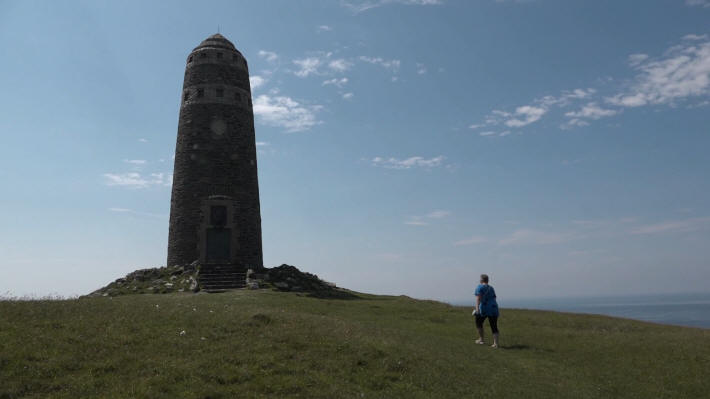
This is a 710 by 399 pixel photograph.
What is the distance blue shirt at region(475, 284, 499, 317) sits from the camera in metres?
19.7

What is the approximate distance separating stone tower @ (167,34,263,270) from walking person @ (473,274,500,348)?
69.2ft

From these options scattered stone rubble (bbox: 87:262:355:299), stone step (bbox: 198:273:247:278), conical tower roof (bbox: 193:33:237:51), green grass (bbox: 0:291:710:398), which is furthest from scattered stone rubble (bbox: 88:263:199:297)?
conical tower roof (bbox: 193:33:237:51)

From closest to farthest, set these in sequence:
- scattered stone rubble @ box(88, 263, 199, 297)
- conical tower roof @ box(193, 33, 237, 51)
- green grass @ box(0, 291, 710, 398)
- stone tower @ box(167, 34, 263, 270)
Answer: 1. green grass @ box(0, 291, 710, 398)
2. scattered stone rubble @ box(88, 263, 199, 297)
3. stone tower @ box(167, 34, 263, 270)
4. conical tower roof @ box(193, 33, 237, 51)

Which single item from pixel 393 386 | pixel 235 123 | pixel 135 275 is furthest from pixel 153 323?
pixel 235 123

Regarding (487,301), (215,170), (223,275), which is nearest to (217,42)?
(215,170)

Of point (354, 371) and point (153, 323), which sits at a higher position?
point (153, 323)

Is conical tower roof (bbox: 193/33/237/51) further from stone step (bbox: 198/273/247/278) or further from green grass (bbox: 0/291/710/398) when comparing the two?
green grass (bbox: 0/291/710/398)

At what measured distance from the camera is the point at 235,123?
39.8 metres

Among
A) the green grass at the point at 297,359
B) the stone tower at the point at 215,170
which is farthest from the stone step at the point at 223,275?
the green grass at the point at 297,359

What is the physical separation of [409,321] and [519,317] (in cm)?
732

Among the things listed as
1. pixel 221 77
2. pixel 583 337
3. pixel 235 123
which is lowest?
pixel 583 337

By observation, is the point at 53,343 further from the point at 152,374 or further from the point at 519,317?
the point at 519,317

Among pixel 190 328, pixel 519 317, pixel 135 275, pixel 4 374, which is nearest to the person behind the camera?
pixel 4 374

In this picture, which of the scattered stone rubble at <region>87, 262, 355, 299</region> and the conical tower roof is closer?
the scattered stone rubble at <region>87, 262, 355, 299</region>
